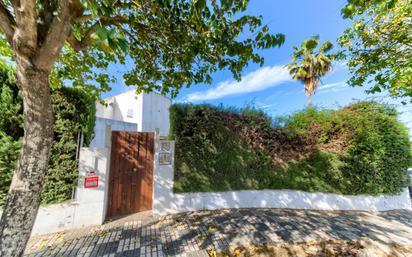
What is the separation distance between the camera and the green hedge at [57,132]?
2.70 metres

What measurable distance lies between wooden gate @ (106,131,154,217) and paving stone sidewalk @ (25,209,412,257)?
0.44 meters

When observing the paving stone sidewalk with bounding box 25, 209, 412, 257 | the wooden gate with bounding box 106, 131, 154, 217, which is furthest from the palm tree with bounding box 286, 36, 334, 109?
the wooden gate with bounding box 106, 131, 154, 217

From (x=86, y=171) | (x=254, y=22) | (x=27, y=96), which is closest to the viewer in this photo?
(x=27, y=96)

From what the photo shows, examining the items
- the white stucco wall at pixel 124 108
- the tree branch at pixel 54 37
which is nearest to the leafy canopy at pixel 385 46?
the tree branch at pixel 54 37

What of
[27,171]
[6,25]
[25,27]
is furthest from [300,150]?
[6,25]

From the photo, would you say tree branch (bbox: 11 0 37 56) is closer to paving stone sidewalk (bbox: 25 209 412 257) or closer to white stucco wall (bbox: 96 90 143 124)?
paving stone sidewalk (bbox: 25 209 412 257)

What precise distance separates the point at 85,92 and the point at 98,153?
148 cm

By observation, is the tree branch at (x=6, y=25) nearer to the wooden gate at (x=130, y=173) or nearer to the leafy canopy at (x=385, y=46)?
the wooden gate at (x=130, y=173)

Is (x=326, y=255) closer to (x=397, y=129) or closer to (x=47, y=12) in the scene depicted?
(x=397, y=129)

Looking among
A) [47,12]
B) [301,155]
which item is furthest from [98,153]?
[301,155]

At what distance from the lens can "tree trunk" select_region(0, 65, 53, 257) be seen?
1573 mm

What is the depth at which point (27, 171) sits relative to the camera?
5.32 ft

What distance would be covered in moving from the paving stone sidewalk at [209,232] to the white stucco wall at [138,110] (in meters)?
7.94

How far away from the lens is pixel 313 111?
5.10 metres
